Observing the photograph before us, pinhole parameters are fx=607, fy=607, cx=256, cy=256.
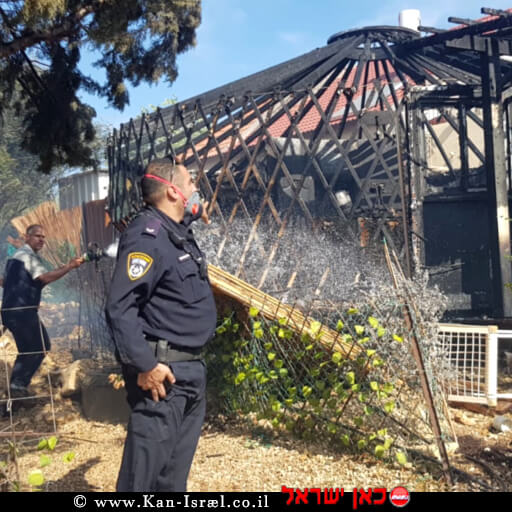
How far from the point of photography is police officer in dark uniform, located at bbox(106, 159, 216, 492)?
97.0 inches

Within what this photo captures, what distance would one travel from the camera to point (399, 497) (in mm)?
3104

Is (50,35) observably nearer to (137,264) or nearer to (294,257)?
(137,264)

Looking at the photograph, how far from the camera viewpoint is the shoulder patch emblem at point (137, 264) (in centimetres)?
248

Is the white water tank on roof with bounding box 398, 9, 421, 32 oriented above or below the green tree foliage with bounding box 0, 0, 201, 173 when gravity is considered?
above

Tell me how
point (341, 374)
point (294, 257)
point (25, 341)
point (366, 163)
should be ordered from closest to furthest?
point (341, 374), point (25, 341), point (294, 257), point (366, 163)

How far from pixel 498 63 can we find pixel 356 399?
15.7 feet

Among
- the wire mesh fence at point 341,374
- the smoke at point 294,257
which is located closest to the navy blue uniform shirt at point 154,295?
the wire mesh fence at point 341,374

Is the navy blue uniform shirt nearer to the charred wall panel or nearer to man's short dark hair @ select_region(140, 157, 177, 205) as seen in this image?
man's short dark hair @ select_region(140, 157, 177, 205)

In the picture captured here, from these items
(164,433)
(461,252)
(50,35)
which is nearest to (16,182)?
(50,35)

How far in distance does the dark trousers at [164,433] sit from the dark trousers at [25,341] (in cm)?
323

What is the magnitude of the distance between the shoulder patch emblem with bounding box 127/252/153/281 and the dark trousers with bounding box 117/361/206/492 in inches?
16.6

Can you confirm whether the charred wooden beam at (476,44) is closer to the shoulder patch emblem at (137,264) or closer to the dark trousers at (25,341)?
the dark trousers at (25,341)

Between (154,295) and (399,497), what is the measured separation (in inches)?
65.2

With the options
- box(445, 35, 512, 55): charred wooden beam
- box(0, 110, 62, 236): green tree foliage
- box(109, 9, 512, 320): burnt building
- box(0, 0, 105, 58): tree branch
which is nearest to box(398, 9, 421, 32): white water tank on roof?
box(109, 9, 512, 320): burnt building
